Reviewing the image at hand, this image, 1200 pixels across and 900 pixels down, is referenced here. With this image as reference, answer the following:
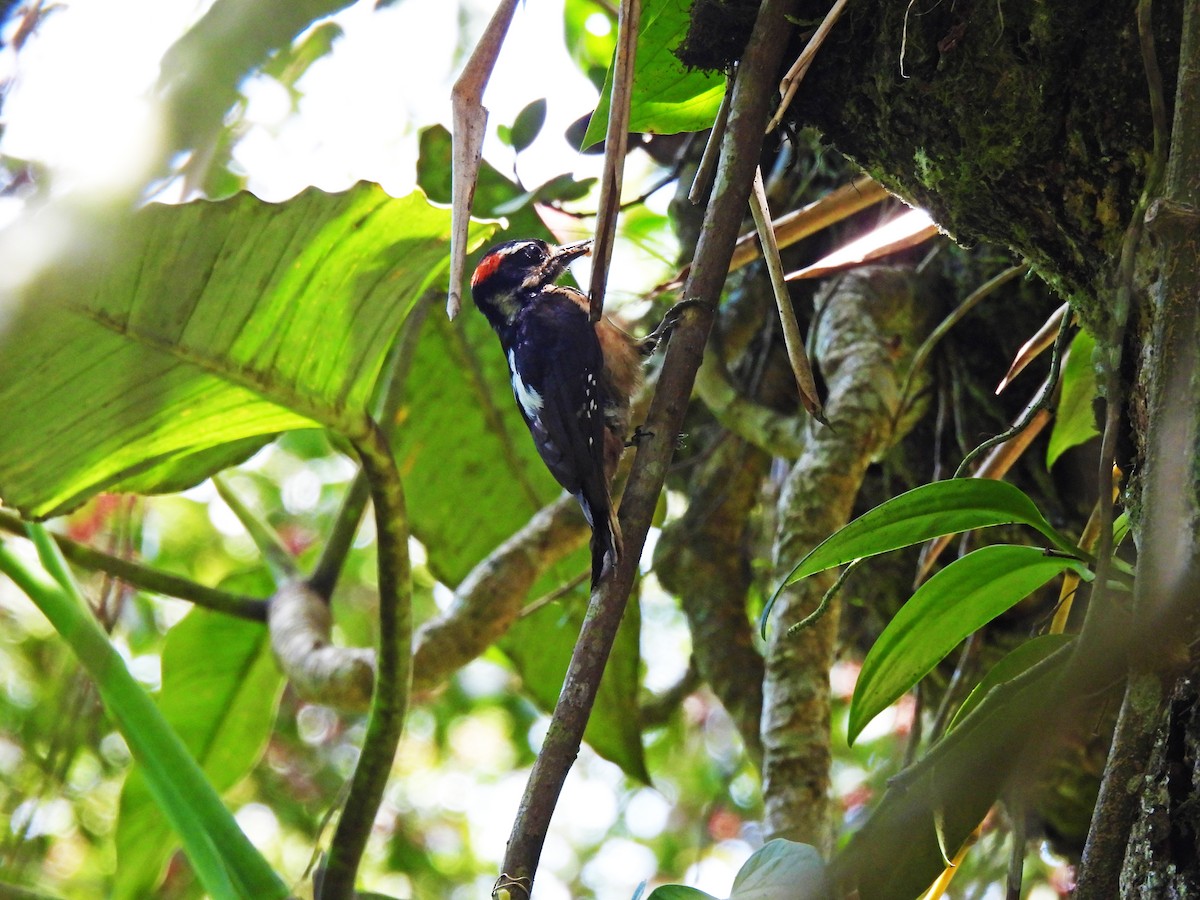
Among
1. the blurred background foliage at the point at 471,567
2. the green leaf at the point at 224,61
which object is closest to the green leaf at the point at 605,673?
the blurred background foliage at the point at 471,567

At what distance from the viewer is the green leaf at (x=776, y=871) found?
121cm

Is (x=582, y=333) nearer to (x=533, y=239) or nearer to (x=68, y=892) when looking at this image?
(x=533, y=239)

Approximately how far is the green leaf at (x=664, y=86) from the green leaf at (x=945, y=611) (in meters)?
0.94

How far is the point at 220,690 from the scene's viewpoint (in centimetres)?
336

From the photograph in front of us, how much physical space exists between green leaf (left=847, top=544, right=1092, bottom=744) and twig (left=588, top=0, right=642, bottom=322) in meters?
0.61

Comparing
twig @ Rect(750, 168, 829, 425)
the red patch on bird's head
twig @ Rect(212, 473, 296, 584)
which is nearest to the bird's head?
the red patch on bird's head

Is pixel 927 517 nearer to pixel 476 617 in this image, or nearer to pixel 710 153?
pixel 710 153

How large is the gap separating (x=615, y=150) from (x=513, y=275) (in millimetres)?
1972

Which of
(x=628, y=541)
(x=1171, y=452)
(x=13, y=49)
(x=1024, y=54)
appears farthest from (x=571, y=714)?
(x=13, y=49)

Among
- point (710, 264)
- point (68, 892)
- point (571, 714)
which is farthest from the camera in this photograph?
point (68, 892)

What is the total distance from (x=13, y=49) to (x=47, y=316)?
0.52m

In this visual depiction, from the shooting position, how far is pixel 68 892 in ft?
17.3

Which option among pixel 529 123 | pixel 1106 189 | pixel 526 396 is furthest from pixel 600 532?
pixel 1106 189

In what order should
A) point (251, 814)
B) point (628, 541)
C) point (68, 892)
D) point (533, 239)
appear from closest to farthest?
1. point (628, 541)
2. point (533, 239)
3. point (68, 892)
4. point (251, 814)
